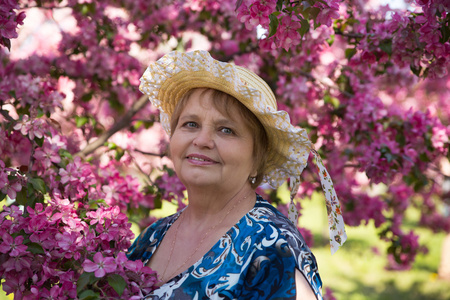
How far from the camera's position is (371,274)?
7266mm

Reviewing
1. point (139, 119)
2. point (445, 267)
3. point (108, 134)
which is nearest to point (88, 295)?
point (108, 134)

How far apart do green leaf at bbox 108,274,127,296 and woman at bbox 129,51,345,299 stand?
0.19 meters

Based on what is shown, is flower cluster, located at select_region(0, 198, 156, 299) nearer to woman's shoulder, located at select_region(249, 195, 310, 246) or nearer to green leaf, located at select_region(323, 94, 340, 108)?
woman's shoulder, located at select_region(249, 195, 310, 246)

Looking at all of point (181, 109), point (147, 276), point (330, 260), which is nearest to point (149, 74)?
point (181, 109)

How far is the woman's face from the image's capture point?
1.99 m

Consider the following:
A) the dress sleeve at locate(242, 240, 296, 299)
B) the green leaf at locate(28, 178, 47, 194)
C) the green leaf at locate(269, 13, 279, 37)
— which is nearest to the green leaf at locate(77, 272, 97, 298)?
the dress sleeve at locate(242, 240, 296, 299)

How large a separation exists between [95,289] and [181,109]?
86 centimetres

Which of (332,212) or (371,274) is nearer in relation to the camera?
(332,212)

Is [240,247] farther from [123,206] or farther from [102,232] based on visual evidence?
[123,206]

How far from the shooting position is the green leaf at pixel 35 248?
1.81m

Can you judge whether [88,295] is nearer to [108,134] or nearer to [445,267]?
[108,134]

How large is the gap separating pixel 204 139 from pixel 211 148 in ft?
0.15

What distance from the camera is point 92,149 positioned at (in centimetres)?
336

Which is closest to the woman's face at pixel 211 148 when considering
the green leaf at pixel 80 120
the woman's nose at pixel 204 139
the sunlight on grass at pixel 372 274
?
the woman's nose at pixel 204 139
